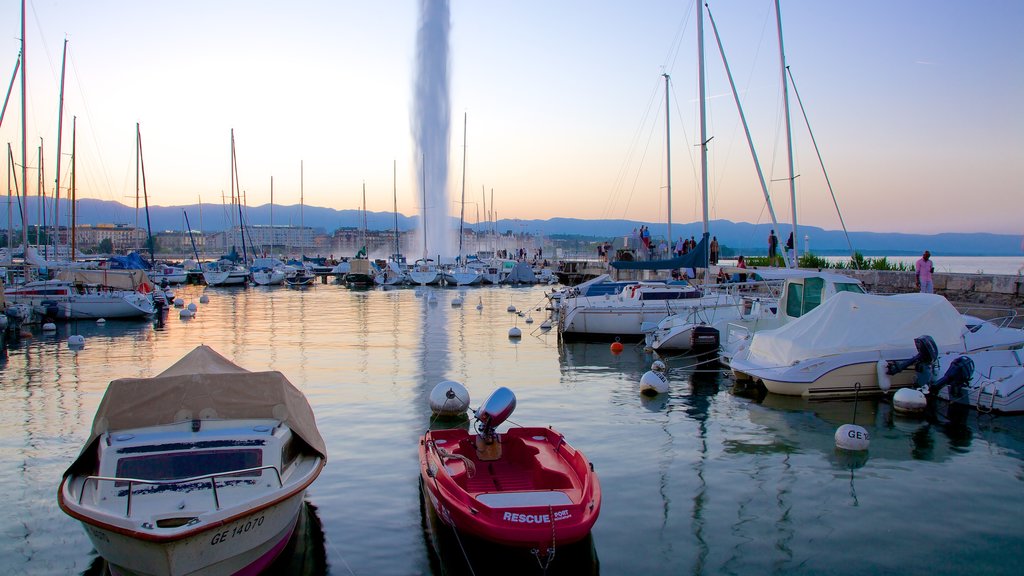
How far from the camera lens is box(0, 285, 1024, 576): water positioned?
29.6ft

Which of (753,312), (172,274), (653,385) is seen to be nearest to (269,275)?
(172,274)

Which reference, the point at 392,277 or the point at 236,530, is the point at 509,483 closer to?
the point at 236,530

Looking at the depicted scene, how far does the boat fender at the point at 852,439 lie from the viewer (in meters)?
13.3

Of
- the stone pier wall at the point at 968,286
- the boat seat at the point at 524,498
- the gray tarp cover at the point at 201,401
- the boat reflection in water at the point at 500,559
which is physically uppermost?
the stone pier wall at the point at 968,286

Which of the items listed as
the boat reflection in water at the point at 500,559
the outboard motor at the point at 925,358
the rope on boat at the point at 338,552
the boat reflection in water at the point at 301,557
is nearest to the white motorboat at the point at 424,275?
the outboard motor at the point at 925,358

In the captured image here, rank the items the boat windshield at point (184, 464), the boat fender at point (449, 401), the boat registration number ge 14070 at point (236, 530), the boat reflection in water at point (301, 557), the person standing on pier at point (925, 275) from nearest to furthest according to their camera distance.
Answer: the boat registration number ge 14070 at point (236, 530), the boat windshield at point (184, 464), the boat reflection in water at point (301, 557), the boat fender at point (449, 401), the person standing on pier at point (925, 275)

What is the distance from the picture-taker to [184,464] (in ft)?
28.7

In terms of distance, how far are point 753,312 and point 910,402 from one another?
32.5 feet

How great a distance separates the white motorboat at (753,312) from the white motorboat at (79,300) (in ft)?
91.5

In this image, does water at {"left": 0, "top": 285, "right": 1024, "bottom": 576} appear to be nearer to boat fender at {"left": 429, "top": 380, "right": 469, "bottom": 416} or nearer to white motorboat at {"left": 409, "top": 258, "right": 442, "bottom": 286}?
boat fender at {"left": 429, "top": 380, "right": 469, "bottom": 416}

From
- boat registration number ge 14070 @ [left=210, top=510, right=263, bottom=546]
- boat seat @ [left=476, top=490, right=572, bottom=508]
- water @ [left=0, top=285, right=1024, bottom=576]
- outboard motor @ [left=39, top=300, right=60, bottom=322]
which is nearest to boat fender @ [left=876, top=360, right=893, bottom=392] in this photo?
water @ [left=0, top=285, right=1024, bottom=576]

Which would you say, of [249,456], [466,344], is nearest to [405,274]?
[466,344]

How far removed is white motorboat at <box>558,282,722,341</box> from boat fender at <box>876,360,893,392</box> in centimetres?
1127

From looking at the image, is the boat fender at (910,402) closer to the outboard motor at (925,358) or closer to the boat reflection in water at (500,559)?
the outboard motor at (925,358)
